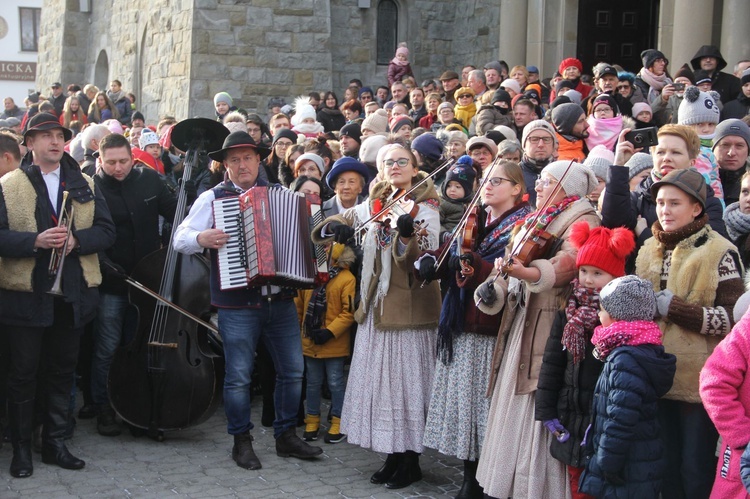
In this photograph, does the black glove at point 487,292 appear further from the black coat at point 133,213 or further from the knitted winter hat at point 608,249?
the black coat at point 133,213

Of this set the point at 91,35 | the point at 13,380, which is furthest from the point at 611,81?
the point at 91,35

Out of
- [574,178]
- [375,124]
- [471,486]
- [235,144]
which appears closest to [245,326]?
[235,144]

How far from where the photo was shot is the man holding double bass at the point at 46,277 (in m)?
6.29

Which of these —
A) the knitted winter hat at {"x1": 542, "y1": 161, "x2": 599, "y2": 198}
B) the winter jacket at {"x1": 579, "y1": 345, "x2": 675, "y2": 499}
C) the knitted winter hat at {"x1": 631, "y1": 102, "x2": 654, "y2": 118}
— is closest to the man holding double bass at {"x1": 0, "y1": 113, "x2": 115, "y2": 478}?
the knitted winter hat at {"x1": 542, "y1": 161, "x2": 599, "y2": 198}

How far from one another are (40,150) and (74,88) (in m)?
15.1

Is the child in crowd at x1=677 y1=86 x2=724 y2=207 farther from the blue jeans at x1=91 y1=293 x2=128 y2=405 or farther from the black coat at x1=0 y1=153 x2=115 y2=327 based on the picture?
the blue jeans at x1=91 y1=293 x2=128 y2=405

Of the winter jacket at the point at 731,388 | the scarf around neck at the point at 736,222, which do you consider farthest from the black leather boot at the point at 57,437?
the scarf around neck at the point at 736,222

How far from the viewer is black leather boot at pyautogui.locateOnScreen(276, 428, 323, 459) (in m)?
6.58

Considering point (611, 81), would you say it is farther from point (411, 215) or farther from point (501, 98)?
point (411, 215)

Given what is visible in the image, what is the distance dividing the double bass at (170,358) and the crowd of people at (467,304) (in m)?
0.19

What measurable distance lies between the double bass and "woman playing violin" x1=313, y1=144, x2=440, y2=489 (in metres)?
1.14

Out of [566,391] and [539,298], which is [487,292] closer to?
[539,298]

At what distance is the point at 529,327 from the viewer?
5355mm

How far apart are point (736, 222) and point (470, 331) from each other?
158 centimetres
